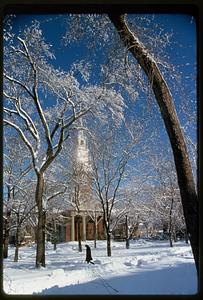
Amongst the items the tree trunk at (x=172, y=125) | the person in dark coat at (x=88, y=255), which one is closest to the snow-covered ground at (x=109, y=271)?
the person in dark coat at (x=88, y=255)

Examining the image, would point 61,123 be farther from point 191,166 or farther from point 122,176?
point 191,166

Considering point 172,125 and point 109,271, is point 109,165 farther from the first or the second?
point 109,271

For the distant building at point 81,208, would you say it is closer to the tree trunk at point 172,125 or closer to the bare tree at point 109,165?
the bare tree at point 109,165

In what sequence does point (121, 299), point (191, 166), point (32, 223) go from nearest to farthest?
point (121, 299), point (191, 166), point (32, 223)


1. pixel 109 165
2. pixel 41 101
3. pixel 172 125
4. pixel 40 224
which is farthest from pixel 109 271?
pixel 41 101

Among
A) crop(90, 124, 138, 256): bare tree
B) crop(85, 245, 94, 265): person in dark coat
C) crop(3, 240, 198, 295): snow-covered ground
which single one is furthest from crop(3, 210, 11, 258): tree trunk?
crop(90, 124, 138, 256): bare tree

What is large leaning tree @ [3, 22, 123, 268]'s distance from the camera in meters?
2.06

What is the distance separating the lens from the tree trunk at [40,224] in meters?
2.05

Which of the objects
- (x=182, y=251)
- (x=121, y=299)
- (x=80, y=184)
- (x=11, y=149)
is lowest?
(x=121, y=299)

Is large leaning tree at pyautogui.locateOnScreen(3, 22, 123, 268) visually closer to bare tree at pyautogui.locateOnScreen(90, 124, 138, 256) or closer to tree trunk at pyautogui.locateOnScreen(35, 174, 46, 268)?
tree trunk at pyautogui.locateOnScreen(35, 174, 46, 268)

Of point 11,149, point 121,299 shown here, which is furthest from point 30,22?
point 121,299

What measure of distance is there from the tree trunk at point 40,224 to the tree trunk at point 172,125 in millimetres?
859

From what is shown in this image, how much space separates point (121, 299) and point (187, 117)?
102 centimetres

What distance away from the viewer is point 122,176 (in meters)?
2.16
